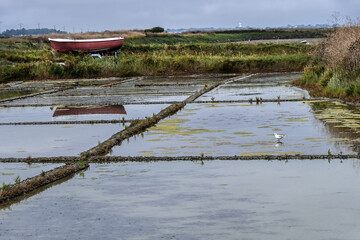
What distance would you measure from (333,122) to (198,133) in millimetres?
2507

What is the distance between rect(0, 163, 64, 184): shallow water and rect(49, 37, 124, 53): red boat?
34701 millimetres

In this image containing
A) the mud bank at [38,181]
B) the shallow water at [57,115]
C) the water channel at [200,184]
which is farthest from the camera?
the shallow water at [57,115]

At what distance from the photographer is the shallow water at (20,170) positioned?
7.76 metres

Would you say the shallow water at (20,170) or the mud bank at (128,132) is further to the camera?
the mud bank at (128,132)

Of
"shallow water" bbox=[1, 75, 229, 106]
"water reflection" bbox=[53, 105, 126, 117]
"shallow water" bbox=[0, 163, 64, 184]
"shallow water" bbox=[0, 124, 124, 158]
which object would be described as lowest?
"shallow water" bbox=[1, 75, 229, 106]

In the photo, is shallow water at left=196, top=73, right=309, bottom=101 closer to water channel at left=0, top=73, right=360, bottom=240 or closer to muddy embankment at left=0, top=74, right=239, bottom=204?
water channel at left=0, top=73, right=360, bottom=240

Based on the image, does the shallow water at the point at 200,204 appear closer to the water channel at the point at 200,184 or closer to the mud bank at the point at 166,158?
the water channel at the point at 200,184

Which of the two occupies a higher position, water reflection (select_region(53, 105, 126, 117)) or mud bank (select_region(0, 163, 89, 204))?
mud bank (select_region(0, 163, 89, 204))

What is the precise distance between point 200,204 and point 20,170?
3026 millimetres

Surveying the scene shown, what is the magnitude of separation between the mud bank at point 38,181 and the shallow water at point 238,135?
1.22 m

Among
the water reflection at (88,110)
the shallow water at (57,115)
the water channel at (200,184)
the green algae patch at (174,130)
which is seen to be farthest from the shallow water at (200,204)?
the water reflection at (88,110)

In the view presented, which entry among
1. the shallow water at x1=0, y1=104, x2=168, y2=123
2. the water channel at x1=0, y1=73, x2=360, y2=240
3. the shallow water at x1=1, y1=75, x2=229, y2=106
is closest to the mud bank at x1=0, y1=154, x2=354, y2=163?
the water channel at x1=0, y1=73, x2=360, y2=240

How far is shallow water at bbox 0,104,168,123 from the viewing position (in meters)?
14.0

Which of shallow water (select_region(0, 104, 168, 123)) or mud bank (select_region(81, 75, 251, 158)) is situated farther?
shallow water (select_region(0, 104, 168, 123))
